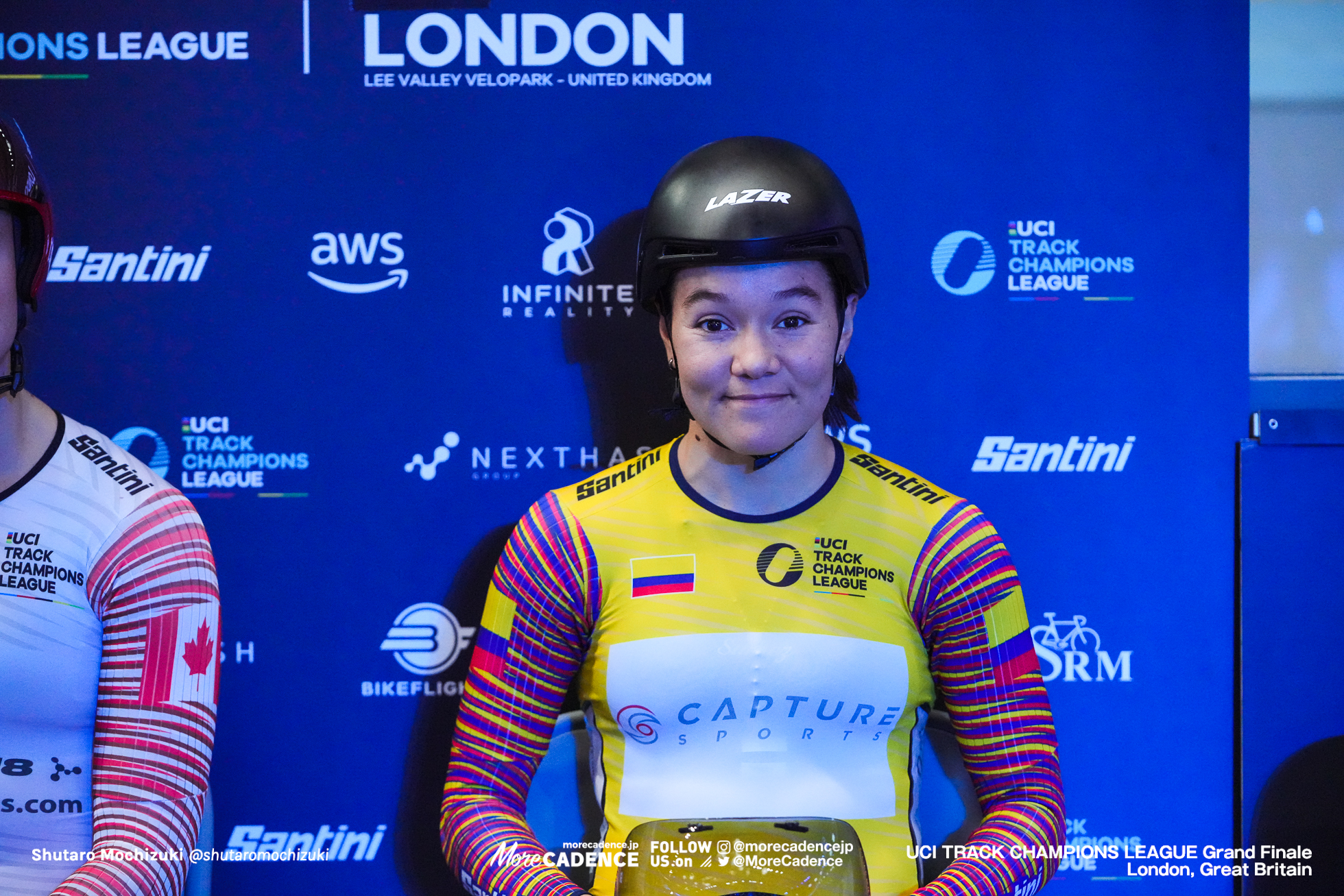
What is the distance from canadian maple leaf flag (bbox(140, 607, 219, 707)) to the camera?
4.59 ft

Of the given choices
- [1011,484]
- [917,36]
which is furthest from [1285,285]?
[917,36]

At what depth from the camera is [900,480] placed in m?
1.65

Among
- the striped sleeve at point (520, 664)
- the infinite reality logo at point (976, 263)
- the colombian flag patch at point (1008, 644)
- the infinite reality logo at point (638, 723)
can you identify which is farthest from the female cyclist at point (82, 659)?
the infinite reality logo at point (976, 263)

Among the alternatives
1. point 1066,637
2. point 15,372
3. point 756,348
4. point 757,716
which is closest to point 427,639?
point 757,716

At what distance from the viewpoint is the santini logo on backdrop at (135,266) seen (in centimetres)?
193

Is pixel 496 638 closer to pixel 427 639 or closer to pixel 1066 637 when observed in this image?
pixel 427 639

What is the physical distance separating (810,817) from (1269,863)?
3.71 ft

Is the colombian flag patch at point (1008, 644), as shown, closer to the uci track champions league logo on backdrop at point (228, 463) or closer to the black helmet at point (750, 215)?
the black helmet at point (750, 215)

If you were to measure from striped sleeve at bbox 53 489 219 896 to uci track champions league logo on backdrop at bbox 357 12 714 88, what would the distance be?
1.00m

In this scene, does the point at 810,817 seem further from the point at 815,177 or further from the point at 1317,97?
the point at 1317,97

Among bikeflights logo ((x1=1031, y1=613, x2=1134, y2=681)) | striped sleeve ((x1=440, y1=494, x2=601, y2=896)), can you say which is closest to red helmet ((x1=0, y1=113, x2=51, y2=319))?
striped sleeve ((x1=440, y1=494, x2=601, y2=896))

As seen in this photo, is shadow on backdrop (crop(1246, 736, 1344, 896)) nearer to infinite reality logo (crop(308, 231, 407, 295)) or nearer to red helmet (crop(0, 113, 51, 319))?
infinite reality logo (crop(308, 231, 407, 295))

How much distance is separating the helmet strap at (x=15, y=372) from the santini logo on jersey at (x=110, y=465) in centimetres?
11

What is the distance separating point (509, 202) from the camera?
1.94 m
